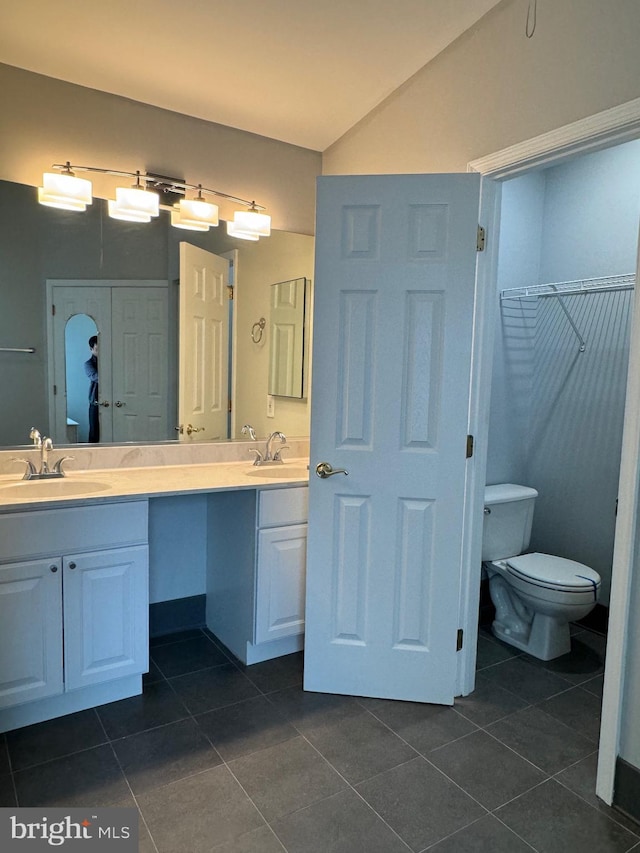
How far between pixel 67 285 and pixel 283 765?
199 centimetres

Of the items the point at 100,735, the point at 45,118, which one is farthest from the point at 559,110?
the point at 100,735

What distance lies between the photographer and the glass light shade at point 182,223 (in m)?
2.51

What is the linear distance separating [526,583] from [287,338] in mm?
1663

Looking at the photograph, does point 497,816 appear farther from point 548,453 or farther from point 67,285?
point 67,285

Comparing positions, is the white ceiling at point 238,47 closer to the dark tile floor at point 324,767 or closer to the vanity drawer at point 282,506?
the vanity drawer at point 282,506

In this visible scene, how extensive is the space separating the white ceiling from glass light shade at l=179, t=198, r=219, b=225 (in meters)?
0.41

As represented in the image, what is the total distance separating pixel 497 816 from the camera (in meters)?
1.62

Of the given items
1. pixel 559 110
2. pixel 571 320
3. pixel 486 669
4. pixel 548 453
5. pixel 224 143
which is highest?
pixel 224 143

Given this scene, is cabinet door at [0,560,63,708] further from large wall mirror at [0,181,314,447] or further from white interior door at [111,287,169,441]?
white interior door at [111,287,169,441]

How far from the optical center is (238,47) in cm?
211

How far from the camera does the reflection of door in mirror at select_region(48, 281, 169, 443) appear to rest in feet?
7.57
